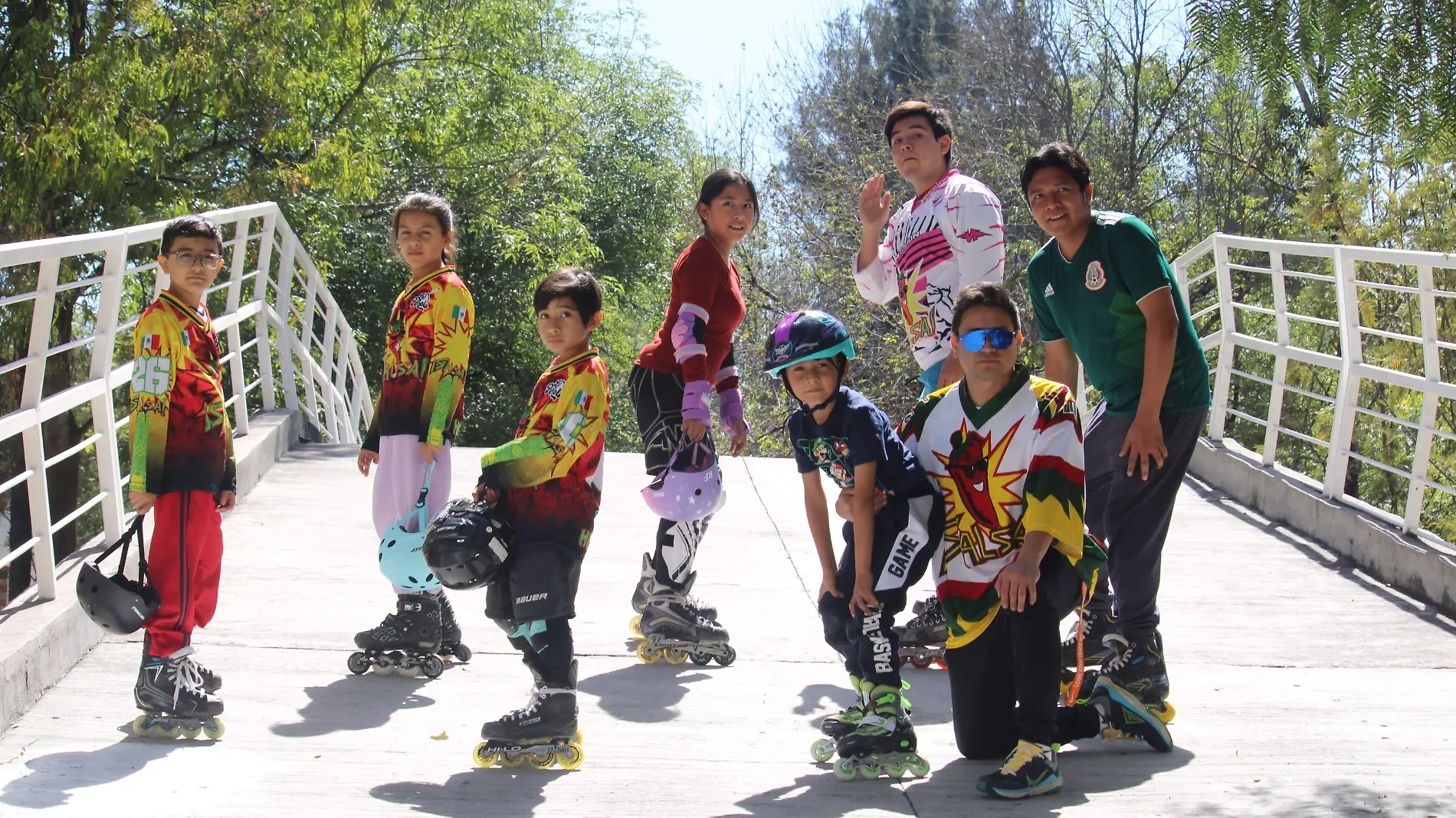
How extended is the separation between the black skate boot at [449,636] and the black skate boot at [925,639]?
1.54 metres

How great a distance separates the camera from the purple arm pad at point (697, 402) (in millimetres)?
4715

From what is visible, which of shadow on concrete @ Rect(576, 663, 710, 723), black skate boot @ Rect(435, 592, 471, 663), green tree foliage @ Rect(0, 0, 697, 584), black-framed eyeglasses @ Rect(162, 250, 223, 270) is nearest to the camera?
black-framed eyeglasses @ Rect(162, 250, 223, 270)

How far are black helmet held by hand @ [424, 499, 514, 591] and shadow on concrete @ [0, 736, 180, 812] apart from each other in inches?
36.2

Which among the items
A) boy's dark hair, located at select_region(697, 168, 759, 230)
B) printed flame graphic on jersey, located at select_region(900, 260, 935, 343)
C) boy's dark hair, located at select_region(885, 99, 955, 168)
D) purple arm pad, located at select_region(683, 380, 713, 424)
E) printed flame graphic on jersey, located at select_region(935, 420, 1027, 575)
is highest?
boy's dark hair, located at select_region(885, 99, 955, 168)

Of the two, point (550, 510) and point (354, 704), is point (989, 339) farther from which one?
point (354, 704)

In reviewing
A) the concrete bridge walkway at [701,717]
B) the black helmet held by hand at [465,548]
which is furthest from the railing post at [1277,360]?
the black helmet held by hand at [465,548]

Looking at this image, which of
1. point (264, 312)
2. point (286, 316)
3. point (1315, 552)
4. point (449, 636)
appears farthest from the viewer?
point (286, 316)

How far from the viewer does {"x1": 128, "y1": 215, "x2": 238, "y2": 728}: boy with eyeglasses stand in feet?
13.0

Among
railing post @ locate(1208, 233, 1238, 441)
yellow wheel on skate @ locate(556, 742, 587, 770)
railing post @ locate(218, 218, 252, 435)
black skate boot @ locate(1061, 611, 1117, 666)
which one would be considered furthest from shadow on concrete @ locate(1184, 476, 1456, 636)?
railing post @ locate(218, 218, 252, 435)

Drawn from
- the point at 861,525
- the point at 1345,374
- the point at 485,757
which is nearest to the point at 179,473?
the point at 485,757

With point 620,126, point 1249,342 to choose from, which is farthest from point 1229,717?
point 620,126

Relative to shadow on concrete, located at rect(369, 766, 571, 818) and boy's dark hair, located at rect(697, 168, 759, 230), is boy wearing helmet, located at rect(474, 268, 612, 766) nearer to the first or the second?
shadow on concrete, located at rect(369, 766, 571, 818)

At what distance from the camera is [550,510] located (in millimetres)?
3891

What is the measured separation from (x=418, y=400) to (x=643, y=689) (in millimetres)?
→ 1225
